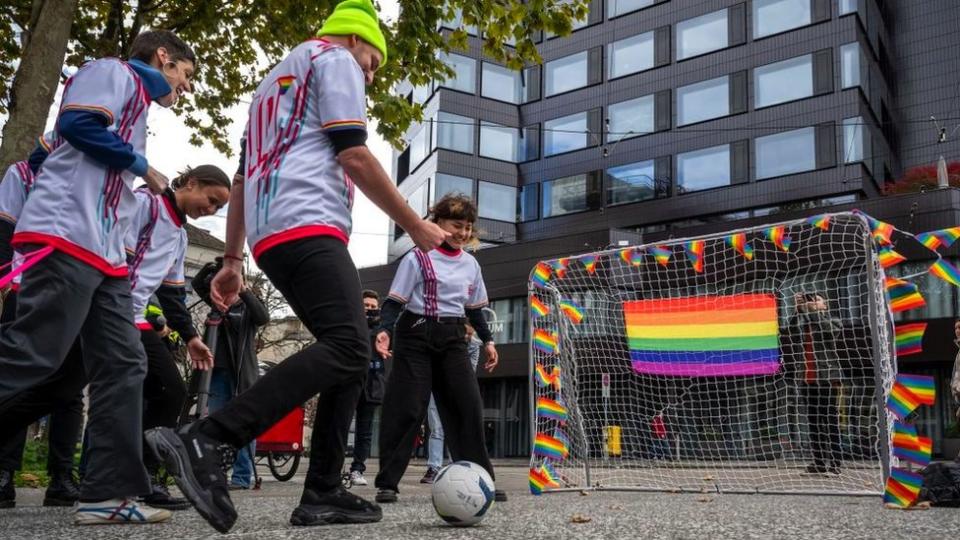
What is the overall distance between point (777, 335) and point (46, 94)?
6564 millimetres

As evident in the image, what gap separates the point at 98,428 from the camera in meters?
3.55

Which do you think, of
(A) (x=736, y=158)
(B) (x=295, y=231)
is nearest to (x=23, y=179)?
(B) (x=295, y=231)

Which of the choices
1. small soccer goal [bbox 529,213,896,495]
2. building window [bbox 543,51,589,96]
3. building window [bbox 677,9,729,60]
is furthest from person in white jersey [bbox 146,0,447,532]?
building window [bbox 543,51,589,96]

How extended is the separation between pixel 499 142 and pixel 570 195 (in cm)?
374

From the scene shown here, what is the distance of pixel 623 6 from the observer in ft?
113

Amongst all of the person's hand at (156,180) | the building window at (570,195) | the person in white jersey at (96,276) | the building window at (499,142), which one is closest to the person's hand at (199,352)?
the person in white jersey at (96,276)

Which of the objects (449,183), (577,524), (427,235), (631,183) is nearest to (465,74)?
(449,183)

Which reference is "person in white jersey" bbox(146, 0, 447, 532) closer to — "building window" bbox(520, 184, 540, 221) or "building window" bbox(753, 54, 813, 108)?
"building window" bbox(753, 54, 813, 108)

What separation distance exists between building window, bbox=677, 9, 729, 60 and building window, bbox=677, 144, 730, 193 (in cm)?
372

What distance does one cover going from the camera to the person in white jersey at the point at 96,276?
337 cm

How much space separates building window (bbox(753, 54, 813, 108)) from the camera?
29.1m

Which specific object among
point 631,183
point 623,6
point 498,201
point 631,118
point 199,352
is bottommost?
point 199,352

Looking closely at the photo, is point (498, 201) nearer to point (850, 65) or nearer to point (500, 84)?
point (500, 84)

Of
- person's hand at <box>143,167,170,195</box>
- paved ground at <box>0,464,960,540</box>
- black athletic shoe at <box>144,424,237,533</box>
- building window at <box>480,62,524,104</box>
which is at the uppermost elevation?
building window at <box>480,62,524,104</box>
